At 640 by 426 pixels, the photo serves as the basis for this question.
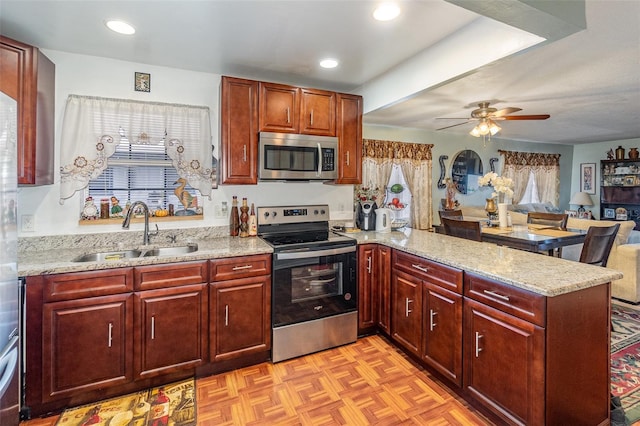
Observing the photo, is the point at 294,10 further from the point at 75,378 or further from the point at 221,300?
the point at 75,378

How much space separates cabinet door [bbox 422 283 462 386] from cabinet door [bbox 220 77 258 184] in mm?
1717

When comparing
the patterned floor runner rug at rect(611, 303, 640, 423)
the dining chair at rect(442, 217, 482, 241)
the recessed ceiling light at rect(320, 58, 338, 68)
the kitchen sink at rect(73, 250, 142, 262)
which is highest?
the recessed ceiling light at rect(320, 58, 338, 68)

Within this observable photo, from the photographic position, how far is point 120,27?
2.09 meters

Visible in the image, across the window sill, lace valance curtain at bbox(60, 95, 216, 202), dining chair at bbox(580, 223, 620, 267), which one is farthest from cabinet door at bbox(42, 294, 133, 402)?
dining chair at bbox(580, 223, 620, 267)

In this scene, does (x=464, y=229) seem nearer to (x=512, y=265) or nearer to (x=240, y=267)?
(x=512, y=265)

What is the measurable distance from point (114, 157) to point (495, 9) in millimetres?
2820

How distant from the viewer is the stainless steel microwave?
2750 mm

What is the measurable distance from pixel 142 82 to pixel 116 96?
9.5 inches

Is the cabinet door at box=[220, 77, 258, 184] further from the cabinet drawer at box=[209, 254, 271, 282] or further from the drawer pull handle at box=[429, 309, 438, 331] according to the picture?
the drawer pull handle at box=[429, 309, 438, 331]

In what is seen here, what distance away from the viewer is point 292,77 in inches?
120

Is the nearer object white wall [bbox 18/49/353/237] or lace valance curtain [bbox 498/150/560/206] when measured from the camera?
white wall [bbox 18/49/353/237]

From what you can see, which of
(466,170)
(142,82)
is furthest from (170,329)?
(466,170)

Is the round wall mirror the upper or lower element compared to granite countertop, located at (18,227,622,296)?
upper

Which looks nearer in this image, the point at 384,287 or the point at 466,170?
the point at 384,287
